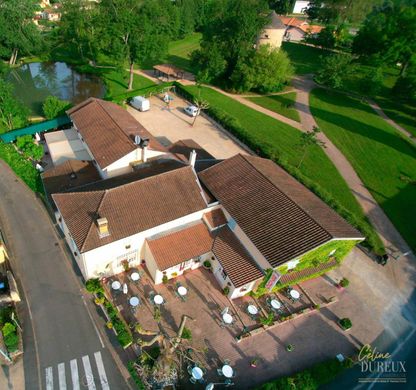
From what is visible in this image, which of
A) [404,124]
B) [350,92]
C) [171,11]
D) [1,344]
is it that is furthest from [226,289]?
[171,11]

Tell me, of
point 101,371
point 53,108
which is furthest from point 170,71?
point 101,371

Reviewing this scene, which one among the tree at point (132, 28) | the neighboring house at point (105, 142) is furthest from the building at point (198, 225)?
the tree at point (132, 28)

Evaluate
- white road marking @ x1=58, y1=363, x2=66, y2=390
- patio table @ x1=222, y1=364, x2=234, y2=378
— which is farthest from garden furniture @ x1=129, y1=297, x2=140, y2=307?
patio table @ x1=222, y1=364, x2=234, y2=378

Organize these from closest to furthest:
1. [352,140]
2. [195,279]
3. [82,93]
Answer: [195,279] < [352,140] < [82,93]

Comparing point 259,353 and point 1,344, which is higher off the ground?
point 259,353

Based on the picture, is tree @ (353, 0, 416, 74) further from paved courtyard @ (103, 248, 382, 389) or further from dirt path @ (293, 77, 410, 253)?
paved courtyard @ (103, 248, 382, 389)

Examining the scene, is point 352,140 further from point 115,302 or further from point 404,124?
point 115,302

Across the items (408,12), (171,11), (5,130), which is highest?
(408,12)
